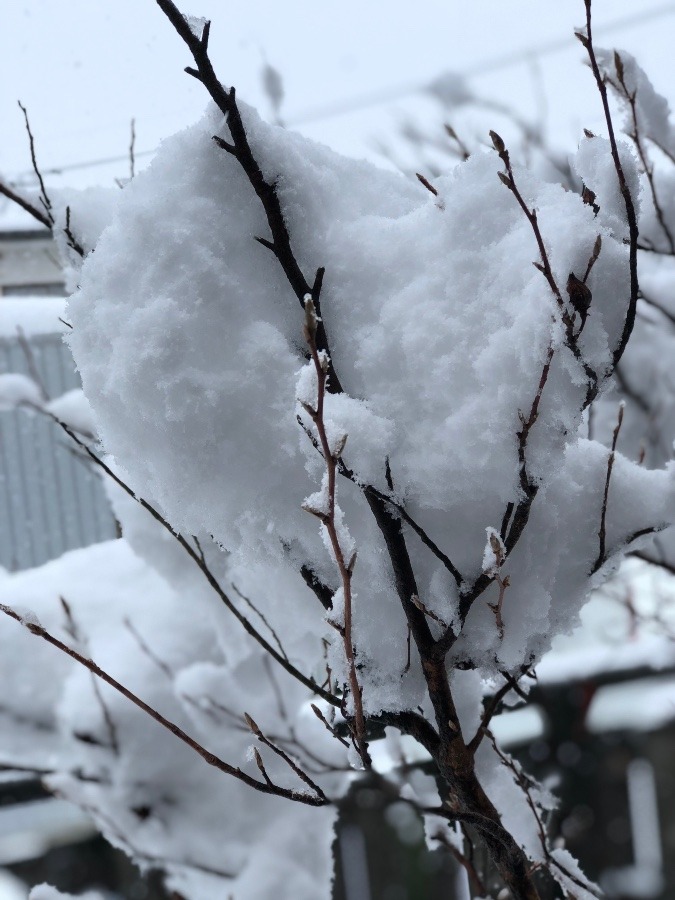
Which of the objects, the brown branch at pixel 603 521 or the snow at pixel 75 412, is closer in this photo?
the brown branch at pixel 603 521

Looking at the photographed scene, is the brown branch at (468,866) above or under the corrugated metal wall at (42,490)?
under

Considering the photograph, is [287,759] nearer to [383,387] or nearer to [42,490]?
[383,387]

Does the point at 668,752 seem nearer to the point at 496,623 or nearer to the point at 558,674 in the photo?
the point at 558,674

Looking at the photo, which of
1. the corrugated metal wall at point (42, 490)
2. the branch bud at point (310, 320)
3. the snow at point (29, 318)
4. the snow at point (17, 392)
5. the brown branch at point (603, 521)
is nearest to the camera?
the branch bud at point (310, 320)

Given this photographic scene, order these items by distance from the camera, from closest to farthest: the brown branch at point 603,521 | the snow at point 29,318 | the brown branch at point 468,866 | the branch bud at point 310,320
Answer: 1. the branch bud at point 310,320
2. the brown branch at point 603,521
3. the brown branch at point 468,866
4. the snow at point 29,318

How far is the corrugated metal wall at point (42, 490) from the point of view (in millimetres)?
2979

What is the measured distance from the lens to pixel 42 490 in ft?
9.98

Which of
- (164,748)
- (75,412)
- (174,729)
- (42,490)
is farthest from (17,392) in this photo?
(174,729)

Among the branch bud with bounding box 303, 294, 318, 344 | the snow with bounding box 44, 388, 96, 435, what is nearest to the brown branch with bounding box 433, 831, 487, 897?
the branch bud with bounding box 303, 294, 318, 344

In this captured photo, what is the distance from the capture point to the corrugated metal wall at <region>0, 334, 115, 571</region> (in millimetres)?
2979

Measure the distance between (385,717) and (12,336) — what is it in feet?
6.58

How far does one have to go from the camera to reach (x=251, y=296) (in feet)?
2.41

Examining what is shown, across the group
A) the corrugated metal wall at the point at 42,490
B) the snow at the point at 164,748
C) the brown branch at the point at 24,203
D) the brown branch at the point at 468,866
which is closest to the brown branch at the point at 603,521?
the brown branch at the point at 468,866

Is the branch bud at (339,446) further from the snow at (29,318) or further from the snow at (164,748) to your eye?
the snow at (29,318)
